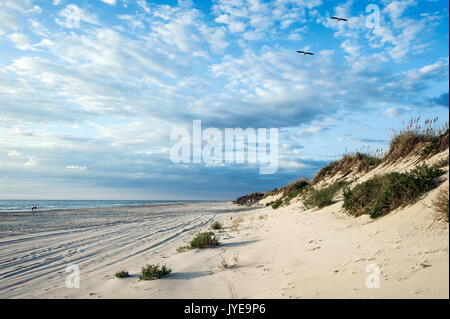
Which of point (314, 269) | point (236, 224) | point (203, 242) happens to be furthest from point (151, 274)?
point (236, 224)

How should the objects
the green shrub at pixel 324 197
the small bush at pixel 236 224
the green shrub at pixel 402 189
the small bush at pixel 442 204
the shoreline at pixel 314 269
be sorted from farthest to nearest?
Result: 1. the small bush at pixel 236 224
2. the green shrub at pixel 324 197
3. the green shrub at pixel 402 189
4. the small bush at pixel 442 204
5. the shoreline at pixel 314 269

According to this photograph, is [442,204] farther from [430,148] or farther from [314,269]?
[430,148]

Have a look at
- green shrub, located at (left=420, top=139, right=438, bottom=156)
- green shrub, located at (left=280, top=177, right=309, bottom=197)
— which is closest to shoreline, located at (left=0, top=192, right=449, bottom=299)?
green shrub, located at (left=420, top=139, right=438, bottom=156)

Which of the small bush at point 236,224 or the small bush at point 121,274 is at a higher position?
the small bush at point 121,274

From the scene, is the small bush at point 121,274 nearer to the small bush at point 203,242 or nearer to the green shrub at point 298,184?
the small bush at point 203,242

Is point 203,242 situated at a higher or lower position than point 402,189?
lower

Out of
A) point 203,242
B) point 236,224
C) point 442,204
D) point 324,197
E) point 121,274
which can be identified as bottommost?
point 236,224

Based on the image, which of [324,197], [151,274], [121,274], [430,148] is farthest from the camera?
[324,197]

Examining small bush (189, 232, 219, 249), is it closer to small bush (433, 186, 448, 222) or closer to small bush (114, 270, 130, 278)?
small bush (114, 270, 130, 278)

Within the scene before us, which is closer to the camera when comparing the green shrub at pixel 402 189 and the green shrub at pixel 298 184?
the green shrub at pixel 402 189

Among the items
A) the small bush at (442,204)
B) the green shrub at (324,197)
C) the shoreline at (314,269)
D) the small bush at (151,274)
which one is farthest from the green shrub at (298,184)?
the small bush at (151,274)

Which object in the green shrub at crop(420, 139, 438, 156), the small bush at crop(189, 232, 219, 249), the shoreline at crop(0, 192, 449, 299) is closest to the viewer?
the shoreline at crop(0, 192, 449, 299)

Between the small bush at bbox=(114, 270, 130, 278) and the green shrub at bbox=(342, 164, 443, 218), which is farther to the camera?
the green shrub at bbox=(342, 164, 443, 218)
